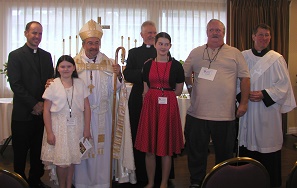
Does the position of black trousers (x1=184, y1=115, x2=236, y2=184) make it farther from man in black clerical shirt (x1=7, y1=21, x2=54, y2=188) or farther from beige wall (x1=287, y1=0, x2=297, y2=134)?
beige wall (x1=287, y1=0, x2=297, y2=134)

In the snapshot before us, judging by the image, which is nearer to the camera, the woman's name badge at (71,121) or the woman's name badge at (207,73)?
the woman's name badge at (71,121)

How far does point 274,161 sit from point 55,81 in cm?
240

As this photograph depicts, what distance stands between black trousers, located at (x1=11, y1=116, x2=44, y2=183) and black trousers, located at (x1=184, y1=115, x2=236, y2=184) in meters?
1.56

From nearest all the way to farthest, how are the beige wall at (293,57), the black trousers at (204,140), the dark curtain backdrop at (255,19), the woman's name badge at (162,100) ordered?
the woman's name badge at (162,100)
the black trousers at (204,140)
the dark curtain backdrop at (255,19)
the beige wall at (293,57)

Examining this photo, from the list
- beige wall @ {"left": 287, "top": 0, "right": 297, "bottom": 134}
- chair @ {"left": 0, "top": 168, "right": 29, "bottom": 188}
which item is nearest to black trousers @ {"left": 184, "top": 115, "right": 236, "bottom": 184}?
chair @ {"left": 0, "top": 168, "right": 29, "bottom": 188}

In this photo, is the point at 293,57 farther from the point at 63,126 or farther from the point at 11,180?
the point at 11,180

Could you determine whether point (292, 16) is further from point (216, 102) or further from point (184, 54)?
point (216, 102)

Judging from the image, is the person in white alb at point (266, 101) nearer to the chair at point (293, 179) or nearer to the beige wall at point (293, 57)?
the chair at point (293, 179)

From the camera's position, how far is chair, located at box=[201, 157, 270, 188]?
61.9 inches

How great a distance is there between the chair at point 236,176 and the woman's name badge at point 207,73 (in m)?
1.57

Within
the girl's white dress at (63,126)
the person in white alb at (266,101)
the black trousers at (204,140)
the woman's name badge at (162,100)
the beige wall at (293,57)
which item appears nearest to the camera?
the girl's white dress at (63,126)

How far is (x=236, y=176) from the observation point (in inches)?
62.9

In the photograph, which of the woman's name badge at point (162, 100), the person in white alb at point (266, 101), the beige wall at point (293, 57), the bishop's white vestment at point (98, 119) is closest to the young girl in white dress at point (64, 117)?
the bishop's white vestment at point (98, 119)

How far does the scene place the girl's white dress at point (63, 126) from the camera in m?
2.81
